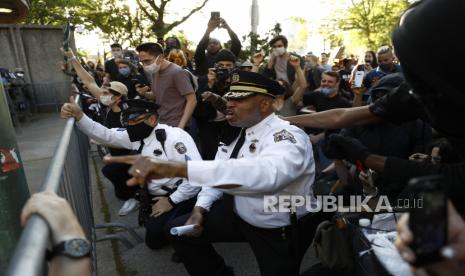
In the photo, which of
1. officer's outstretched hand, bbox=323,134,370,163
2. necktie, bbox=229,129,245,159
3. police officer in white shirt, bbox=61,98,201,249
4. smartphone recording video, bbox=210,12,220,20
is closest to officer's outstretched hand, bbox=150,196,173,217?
police officer in white shirt, bbox=61,98,201,249

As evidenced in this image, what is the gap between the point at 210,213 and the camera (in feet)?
8.67

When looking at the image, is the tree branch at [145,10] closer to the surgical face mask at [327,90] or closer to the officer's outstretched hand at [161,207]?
the surgical face mask at [327,90]

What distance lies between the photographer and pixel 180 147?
3270 millimetres

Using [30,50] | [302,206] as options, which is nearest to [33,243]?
[302,206]

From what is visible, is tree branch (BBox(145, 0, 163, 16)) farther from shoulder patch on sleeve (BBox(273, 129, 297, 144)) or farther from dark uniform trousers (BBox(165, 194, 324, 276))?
shoulder patch on sleeve (BBox(273, 129, 297, 144))

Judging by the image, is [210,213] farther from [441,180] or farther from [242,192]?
[441,180]

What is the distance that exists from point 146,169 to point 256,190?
1.93ft

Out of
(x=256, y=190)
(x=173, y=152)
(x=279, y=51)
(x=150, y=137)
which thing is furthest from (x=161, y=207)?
(x=279, y=51)

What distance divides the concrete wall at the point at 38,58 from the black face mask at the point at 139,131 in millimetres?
10219

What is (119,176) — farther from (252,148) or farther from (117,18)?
(117,18)

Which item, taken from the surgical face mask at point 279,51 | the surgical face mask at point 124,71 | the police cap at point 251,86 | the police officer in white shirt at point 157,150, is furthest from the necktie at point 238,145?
the surgical face mask at point 124,71

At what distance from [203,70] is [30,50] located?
10.2 m

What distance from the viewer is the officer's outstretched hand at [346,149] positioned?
187 cm

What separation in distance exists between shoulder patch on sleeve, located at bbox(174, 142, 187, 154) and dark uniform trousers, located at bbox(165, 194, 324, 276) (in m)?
0.69
